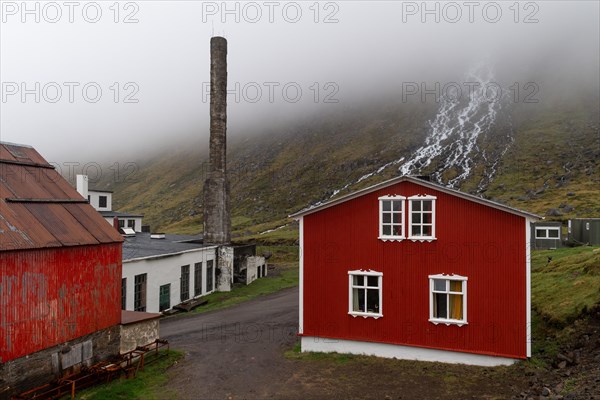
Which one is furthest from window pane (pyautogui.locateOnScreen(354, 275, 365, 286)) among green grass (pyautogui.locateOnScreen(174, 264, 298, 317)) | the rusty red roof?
green grass (pyautogui.locateOnScreen(174, 264, 298, 317))

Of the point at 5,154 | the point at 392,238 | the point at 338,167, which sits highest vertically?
the point at 338,167

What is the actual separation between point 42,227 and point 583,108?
139937mm

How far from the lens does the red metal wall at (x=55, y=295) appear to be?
14.3m

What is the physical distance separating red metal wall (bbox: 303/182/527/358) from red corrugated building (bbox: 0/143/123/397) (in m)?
8.12

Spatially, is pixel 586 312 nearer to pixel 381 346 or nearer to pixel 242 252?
pixel 381 346

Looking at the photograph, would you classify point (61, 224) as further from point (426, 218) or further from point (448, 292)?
point (448, 292)

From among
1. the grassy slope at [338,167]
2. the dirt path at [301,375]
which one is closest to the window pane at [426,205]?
the dirt path at [301,375]

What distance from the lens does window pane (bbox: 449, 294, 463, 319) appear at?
18.8 m

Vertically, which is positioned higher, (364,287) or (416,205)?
(416,205)

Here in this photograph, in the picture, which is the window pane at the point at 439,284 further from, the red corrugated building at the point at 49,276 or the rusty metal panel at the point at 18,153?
the rusty metal panel at the point at 18,153

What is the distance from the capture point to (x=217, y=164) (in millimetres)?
45531

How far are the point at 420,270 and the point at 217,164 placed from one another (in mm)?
29511

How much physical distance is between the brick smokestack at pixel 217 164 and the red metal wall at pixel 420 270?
2391cm

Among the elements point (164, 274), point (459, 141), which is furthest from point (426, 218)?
point (459, 141)
